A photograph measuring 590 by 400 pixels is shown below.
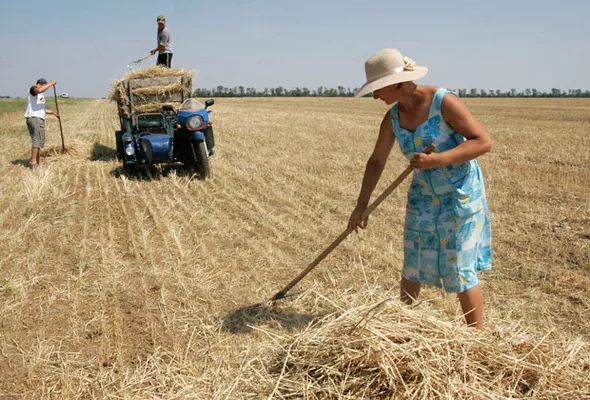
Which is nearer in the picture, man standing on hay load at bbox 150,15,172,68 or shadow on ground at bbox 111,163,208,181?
shadow on ground at bbox 111,163,208,181

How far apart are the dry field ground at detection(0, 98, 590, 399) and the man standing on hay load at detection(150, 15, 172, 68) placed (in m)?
2.90

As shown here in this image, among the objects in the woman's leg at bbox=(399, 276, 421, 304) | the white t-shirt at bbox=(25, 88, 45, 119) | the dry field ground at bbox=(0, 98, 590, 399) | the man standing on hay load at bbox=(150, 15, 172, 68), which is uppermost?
the man standing on hay load at bbox=(150, 15, 172, 68)

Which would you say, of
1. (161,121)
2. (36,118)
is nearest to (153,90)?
(161,121)

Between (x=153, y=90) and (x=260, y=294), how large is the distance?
6936mm

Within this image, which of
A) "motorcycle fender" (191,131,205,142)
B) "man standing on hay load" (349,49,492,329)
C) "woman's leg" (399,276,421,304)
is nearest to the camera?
"man standing on hay load" (349,49,492,329)

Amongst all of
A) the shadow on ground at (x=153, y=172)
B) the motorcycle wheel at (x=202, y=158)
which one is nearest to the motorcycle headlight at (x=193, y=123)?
the motorcycle wheel at (x=202, y=158)

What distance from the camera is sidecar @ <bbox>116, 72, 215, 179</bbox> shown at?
28.4 feet

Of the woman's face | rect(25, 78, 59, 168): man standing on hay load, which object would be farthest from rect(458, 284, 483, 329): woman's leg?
rect(25, 78, 59, 168): man standing on hay load

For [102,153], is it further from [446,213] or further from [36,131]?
[446,213]

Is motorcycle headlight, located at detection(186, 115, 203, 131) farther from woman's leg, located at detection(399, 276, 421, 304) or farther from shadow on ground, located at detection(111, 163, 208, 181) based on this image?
woman's leg, located at detection(399, 276, 421, 304)

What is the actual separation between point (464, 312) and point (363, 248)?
234cm

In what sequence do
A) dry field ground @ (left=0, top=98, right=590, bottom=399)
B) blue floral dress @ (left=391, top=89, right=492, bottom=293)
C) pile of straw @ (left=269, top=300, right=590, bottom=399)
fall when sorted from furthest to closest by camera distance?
blue floral dress @ (left=391, top=89, right=492, bottom=293) → dry field ground @ (left=0, top=98, right=590, bottom=399) → pile of straw @ (left=269, top=300, right=590, bottom=399)

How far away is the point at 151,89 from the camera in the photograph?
33.0ft

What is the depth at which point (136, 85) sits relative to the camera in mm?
9984
